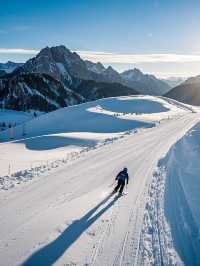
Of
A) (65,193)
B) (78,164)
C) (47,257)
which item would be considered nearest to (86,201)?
(65,193)

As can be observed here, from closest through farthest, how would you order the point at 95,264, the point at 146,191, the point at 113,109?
the point at 95,264 < the point at 146,191 < the point at 113,109

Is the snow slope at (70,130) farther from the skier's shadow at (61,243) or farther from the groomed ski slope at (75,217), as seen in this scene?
the skier's shadow at (61,243)

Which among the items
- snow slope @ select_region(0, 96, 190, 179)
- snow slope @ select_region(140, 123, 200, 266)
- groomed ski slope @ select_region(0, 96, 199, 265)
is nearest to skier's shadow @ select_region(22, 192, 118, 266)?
groomed ski slope @ select_region(0, 96, 199, 265)

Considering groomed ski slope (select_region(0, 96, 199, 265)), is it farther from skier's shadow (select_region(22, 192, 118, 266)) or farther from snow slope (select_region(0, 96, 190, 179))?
snow slope (select_region(0, 96, 190, 179))

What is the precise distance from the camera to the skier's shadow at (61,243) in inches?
440

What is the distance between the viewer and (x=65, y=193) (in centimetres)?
1861

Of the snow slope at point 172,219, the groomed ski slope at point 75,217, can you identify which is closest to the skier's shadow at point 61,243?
the groomed ski slope at point 75,217

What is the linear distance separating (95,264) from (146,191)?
370 inches

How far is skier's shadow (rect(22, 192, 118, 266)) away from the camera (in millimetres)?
11180

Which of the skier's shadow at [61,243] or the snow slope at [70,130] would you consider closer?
the skier's shadow at [61,243]

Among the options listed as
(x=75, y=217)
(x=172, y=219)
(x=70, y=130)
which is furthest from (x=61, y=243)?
(x=70, y=130)

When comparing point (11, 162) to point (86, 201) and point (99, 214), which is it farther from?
point (99, 214)

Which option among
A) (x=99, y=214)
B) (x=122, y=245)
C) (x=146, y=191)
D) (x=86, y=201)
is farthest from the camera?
(x=146, y=191)

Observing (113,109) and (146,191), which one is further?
(113,109)
